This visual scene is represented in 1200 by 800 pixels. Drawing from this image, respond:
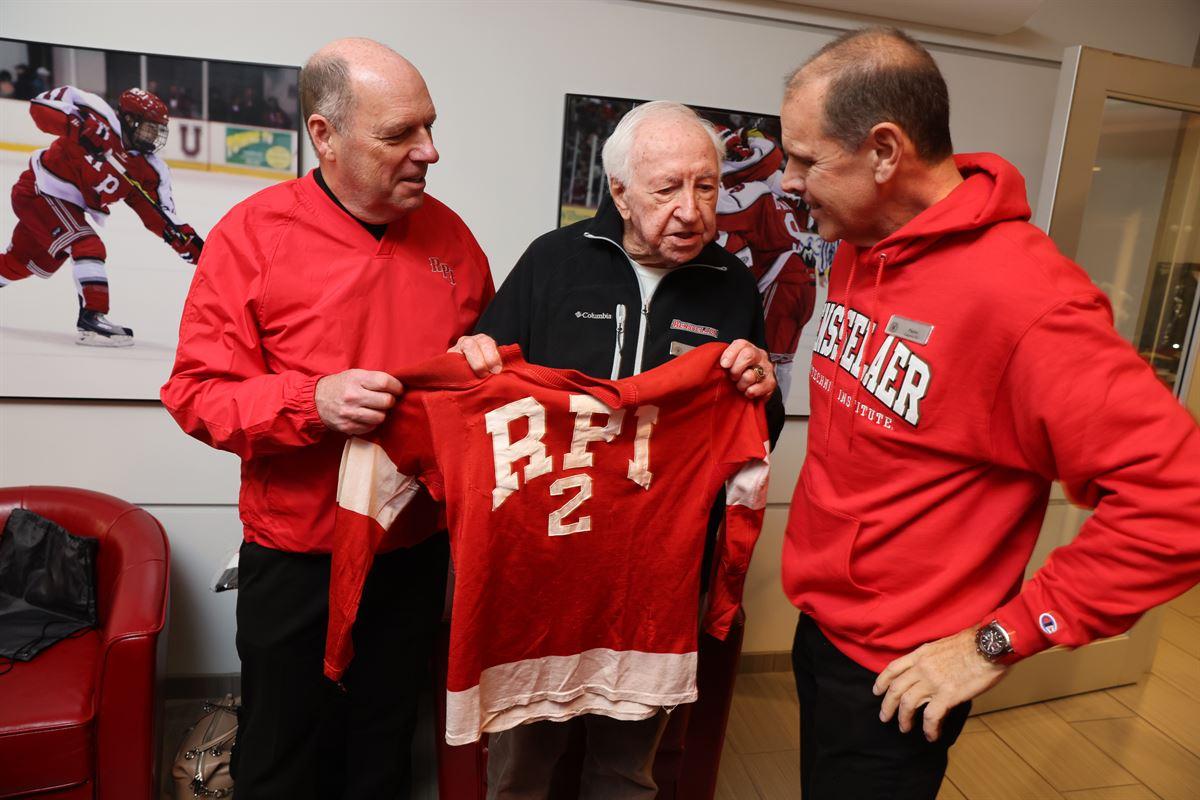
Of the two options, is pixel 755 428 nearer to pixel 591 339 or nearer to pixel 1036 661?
pixel 591 339

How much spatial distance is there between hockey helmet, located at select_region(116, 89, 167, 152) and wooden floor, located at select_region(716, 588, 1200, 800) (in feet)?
8.65

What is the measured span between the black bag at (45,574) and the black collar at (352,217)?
1.40m

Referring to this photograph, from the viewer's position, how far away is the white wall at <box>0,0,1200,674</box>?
7.38 feet

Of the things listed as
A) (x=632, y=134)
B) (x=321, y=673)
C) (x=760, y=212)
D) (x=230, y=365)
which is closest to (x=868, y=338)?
(x=632, y=134)

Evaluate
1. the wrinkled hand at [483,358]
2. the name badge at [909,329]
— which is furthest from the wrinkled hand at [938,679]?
the wrinkled hand at [483,358]

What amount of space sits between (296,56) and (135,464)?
1398 mm

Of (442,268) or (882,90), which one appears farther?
(442,268)

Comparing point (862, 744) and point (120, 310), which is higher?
point (120, 310)

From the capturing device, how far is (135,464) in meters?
2.49

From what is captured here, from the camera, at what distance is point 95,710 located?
1.87 meters

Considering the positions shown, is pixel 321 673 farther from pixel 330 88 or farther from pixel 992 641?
pixel 992 641

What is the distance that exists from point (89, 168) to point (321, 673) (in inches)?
64.9

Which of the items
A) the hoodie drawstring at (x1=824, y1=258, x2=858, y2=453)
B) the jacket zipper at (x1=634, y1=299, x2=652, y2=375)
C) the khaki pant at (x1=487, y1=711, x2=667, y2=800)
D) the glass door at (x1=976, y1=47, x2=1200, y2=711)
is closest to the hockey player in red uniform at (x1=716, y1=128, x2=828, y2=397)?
the glass door at (x1=976, y1=47, x2=1200, y2=711)

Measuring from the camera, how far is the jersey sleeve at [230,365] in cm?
147
